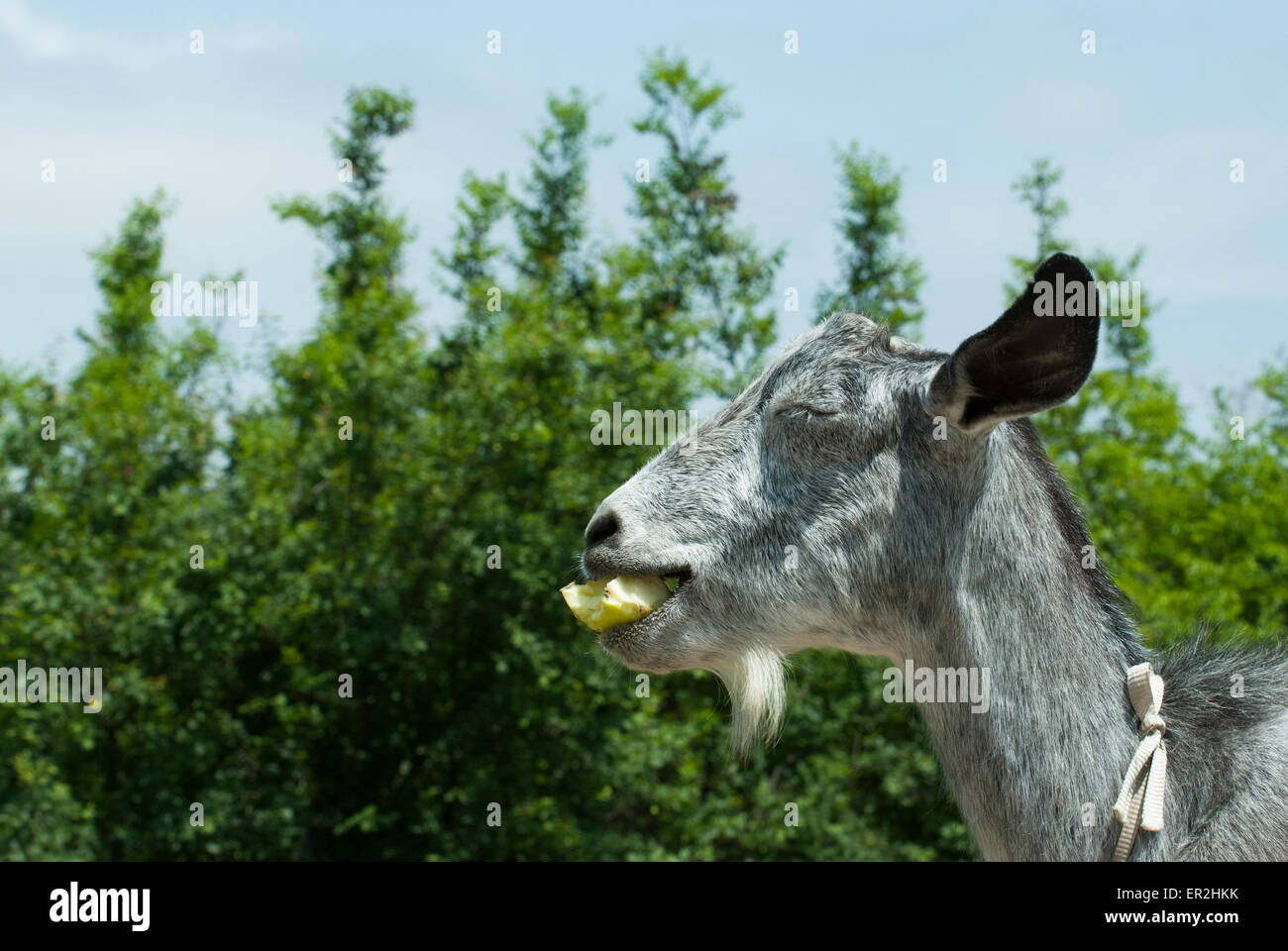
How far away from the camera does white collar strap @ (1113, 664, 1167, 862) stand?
3170 mm

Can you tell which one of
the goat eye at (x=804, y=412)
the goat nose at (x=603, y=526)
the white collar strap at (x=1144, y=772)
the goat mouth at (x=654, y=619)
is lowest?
the white collar strap at (x=1144, y=772)

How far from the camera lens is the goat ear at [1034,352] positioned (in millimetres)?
3146

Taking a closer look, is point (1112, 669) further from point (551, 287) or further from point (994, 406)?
point (551, 287)

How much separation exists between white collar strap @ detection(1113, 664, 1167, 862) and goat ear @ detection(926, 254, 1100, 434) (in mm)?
872

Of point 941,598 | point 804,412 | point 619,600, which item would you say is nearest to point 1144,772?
point 941,598

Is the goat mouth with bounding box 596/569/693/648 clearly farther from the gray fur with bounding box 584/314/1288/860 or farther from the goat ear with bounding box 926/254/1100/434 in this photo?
the goat ear with bounding box 926/254/1100/434

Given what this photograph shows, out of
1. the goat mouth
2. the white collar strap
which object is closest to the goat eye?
the goat mouth

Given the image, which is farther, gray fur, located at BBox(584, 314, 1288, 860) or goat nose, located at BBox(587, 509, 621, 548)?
goat nose, located at BBox(587, 509, 621, 548)

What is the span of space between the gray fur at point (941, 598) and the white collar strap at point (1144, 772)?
40 mm

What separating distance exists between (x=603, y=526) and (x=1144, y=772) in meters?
1.67

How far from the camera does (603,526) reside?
3.55 metres

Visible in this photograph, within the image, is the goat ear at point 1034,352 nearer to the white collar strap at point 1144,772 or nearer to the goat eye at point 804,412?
the goat eye at point 804,412

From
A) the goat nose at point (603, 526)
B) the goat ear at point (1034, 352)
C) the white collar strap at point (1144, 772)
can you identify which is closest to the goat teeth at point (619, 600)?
the goat nose at point (603, 526)

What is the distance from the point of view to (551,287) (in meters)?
19.8
